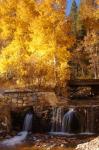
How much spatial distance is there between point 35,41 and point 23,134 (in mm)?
9944

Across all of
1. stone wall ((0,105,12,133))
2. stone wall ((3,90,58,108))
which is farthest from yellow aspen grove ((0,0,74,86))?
stone wall ((0,105,12,133))

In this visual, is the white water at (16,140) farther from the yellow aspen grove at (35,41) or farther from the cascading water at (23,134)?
the yellow aspen grove at (35,41)

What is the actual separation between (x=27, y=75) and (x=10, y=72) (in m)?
1.69

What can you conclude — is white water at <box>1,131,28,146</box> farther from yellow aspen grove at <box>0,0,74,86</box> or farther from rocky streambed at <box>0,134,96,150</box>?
yellow aspen grove at <box>0,0,74,86</box>

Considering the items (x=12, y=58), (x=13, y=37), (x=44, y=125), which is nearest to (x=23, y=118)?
(x=44, y=125)

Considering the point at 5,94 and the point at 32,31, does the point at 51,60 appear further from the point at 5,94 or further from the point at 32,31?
the point at 5,94

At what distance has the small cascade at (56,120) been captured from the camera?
79.1 feet

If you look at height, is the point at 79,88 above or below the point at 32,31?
below

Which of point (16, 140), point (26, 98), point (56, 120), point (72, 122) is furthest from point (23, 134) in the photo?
point (26, 98)

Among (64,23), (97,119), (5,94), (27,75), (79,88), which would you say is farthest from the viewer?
(79,88)

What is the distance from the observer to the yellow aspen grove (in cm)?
3088

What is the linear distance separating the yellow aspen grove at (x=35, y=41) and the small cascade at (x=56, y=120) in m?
6.38

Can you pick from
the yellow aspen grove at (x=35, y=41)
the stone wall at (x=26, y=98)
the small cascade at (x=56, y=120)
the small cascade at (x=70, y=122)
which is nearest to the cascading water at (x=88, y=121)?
the small cascade at (x=70, y=122)

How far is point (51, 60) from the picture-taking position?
32.1 m
